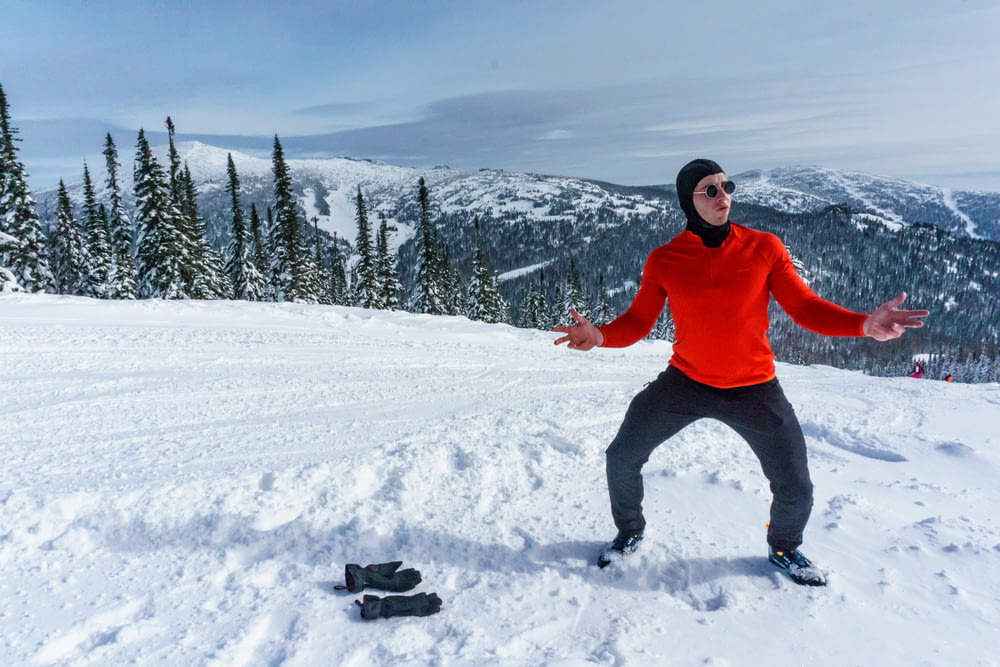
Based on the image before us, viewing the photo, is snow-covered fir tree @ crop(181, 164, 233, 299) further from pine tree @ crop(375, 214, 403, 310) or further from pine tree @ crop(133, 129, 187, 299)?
pine tree @ crop(375, 214, 403, 310)

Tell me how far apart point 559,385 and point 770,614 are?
19.8 ft

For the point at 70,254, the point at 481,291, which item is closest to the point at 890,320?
the point at 481,291

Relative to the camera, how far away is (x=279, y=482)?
13.7 ft

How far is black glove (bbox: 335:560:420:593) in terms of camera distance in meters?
3.10

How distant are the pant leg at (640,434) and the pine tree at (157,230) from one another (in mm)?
33687

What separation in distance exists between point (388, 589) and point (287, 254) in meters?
36.9

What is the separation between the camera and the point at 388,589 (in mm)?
3117

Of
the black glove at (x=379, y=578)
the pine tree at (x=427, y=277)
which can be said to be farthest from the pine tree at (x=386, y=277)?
the black glove at (x=379, y=578)

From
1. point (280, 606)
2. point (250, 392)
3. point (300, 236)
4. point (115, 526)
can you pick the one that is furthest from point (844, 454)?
point (300, 236)

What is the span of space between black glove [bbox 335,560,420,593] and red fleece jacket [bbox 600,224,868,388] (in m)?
2.10

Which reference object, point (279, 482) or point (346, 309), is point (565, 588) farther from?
point (346, 309)

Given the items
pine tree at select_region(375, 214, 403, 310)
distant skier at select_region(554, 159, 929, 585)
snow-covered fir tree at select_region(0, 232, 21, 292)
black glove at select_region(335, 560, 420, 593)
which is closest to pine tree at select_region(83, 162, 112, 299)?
snow-covered fir tree at select_region(0, 232, 21, 292)

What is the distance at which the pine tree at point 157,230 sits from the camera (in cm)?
3106

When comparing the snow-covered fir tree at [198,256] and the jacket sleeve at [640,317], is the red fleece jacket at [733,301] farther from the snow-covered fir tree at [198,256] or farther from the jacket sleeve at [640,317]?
the snow-covered fir tree at [198,256]
